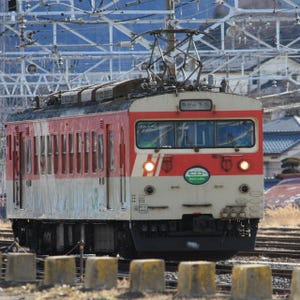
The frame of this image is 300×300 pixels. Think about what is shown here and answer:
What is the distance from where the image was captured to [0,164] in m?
47.4

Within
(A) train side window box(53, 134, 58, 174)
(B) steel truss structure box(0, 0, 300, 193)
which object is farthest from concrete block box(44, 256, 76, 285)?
(B) steel truss structure box(0, 0, 300, 193)

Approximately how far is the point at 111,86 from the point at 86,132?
0.85 meters

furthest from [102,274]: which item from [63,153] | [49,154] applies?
[49,154]

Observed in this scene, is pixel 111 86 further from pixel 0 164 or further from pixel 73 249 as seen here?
pixel 0 164

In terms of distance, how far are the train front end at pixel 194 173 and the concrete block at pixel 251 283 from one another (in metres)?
5.22

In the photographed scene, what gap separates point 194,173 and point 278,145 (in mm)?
59864

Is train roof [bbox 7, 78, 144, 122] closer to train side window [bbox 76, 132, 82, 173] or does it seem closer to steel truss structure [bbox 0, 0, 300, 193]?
train side window [bbox 76, 132, 82, 173]

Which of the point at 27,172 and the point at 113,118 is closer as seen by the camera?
the point at 113,118

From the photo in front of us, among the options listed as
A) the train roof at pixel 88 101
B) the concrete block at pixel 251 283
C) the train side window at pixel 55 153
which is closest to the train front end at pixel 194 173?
the train roof at pixel 88 101

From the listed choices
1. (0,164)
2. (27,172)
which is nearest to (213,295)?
(27,172)

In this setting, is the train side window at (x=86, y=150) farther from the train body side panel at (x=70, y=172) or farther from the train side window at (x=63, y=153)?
the train side window at (x=63, y=153)

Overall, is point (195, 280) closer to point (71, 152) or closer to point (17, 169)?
point (71, 152)

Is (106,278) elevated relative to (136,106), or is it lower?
lower

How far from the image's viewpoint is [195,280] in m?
16.2
